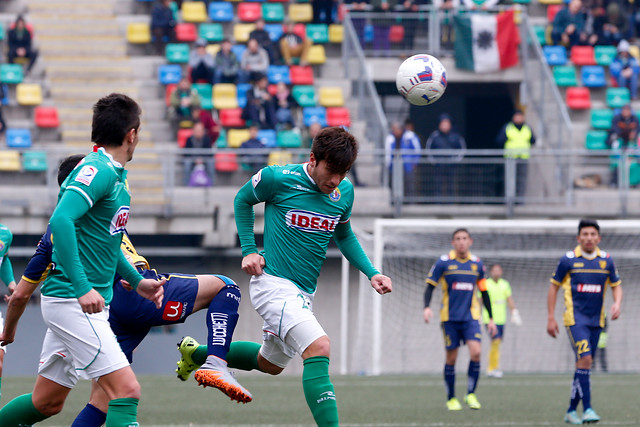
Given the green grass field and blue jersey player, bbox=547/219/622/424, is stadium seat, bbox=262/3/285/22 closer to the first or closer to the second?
the green grass field

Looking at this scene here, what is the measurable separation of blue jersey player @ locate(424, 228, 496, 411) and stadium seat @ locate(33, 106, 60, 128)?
10.6m

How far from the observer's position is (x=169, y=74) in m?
21.5

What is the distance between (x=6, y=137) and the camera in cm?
2002

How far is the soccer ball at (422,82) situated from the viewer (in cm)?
774

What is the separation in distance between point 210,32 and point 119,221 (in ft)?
56.6

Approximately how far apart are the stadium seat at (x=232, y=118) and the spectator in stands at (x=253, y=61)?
95cm

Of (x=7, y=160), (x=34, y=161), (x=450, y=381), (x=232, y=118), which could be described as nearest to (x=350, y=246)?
(x=450, y=381)

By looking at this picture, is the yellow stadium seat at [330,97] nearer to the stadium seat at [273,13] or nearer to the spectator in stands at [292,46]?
the spectator in stands at [292,46]

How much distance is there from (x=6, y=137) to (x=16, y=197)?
2.29 metres

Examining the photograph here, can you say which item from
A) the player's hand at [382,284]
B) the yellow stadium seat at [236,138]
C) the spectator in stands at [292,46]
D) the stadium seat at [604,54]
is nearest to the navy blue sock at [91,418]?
the player's hand at [382,284]

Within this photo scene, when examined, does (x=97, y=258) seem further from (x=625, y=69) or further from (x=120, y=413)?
(x=625, y=69)

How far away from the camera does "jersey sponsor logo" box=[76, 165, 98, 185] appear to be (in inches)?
205

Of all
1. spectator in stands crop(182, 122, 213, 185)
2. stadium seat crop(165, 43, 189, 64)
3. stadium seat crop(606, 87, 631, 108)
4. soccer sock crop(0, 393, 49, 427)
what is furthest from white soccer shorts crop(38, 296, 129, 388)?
stadium seat crop(606, 87, 631, 108)

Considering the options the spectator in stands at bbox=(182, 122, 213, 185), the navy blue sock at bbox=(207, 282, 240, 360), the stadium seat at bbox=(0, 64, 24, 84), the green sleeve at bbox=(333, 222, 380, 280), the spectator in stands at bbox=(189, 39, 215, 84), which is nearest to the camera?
the navy blue sock at bbox=(207, 282, 240, 360)
